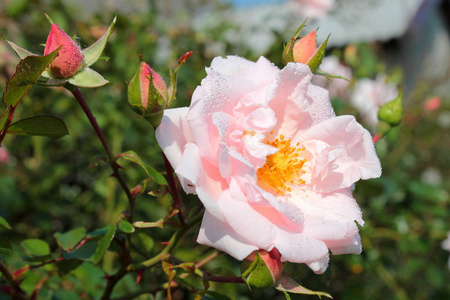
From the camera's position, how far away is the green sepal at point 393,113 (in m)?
1.00

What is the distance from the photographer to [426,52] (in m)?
7.82

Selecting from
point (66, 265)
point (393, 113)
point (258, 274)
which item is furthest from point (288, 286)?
point (393, 113)

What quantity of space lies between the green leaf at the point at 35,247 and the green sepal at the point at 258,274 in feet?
1.48

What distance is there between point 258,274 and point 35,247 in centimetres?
49

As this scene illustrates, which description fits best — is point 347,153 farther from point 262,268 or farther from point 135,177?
point 135,177

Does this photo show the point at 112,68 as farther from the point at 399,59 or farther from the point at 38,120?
the point at 399,59

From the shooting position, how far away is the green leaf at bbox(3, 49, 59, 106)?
0.55 metres

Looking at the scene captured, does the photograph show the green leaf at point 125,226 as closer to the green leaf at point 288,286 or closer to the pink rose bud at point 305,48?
the green leaf at point 288,286

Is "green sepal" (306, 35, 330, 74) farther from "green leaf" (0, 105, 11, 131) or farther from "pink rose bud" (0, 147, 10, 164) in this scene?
"pink rose bud" (0, 147, 10, 164)

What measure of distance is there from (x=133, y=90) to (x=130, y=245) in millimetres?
277

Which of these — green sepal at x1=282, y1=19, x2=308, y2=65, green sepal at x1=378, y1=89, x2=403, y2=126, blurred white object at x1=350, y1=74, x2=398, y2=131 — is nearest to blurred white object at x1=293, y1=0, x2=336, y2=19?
blurred white object at x1=350, y1=74, x2=398, y2=131

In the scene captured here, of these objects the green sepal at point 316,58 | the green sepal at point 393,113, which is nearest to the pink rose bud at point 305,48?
the green sepal at point 316,58

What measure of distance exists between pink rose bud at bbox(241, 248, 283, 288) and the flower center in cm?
16

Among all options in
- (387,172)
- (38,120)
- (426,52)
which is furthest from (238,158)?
(426,52)
